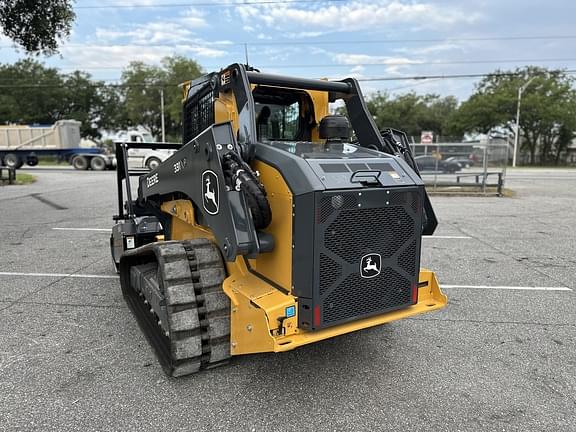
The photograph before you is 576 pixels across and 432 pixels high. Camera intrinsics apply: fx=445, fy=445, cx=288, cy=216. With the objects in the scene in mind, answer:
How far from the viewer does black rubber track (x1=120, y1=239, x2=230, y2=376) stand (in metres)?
3.09

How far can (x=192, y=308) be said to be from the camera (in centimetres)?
315

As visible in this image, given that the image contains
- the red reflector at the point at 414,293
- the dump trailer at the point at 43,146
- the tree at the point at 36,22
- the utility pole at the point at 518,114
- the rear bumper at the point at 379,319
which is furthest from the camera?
the utility pole at the point at 518,114

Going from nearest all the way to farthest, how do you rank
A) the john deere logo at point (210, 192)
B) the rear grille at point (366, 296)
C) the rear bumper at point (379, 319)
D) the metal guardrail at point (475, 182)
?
the rear bumper at point (379, 319)
the rear grille at point (366, 296)
the john deere logo at point (210, 192)
the metal guardrail at point (475, 182)

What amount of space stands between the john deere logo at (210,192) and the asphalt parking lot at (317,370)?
1244mm

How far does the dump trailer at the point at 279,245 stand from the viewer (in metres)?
2.83

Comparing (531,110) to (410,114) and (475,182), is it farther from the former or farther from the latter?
(475,182)

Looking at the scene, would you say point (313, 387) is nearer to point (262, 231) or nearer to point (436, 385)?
point (436, 385)

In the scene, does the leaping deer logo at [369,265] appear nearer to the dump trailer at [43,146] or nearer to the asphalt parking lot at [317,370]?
the asphalt parking lot at [317,370]

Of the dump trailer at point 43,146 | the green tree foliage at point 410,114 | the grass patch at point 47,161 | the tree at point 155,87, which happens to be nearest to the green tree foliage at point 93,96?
the tree at point 155,87

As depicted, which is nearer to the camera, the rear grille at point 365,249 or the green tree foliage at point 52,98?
the rear grille at point 365,249

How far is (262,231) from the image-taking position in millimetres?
3074

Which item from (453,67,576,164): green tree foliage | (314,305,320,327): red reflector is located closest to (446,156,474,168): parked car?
(314,305,320,327): red reflector

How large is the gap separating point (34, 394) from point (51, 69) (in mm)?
56583

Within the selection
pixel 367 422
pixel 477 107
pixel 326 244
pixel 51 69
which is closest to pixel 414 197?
pixel 326 244
